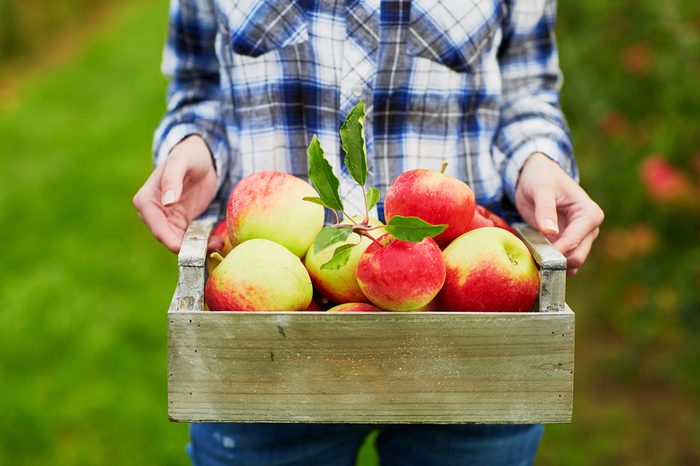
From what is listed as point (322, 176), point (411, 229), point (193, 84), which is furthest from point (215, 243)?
point (193, 84)

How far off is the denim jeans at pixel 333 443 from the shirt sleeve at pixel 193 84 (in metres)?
0.41


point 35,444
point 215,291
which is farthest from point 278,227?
point 35,444

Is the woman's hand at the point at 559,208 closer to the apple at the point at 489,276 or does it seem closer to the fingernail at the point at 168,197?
the apple at the point at 489,276

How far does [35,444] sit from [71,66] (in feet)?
17.4

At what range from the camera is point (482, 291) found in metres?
1.07

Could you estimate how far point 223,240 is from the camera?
124cm

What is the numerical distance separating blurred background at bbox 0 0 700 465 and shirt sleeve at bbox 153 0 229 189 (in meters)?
1.31

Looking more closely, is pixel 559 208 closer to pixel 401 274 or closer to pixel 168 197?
pixel 401 274

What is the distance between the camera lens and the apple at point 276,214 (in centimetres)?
114

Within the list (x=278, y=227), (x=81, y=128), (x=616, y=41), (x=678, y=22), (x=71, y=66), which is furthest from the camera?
(x=71, y=66)

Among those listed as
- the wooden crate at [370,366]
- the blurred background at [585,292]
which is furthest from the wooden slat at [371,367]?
the blurred background at [585,292]

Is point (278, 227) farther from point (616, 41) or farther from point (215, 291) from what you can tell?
point (616, 41)

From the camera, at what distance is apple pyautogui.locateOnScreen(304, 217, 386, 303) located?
1.09m

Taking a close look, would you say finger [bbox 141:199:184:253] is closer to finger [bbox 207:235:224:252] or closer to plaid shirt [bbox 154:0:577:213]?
finger [bbox 207:235:224:252]
